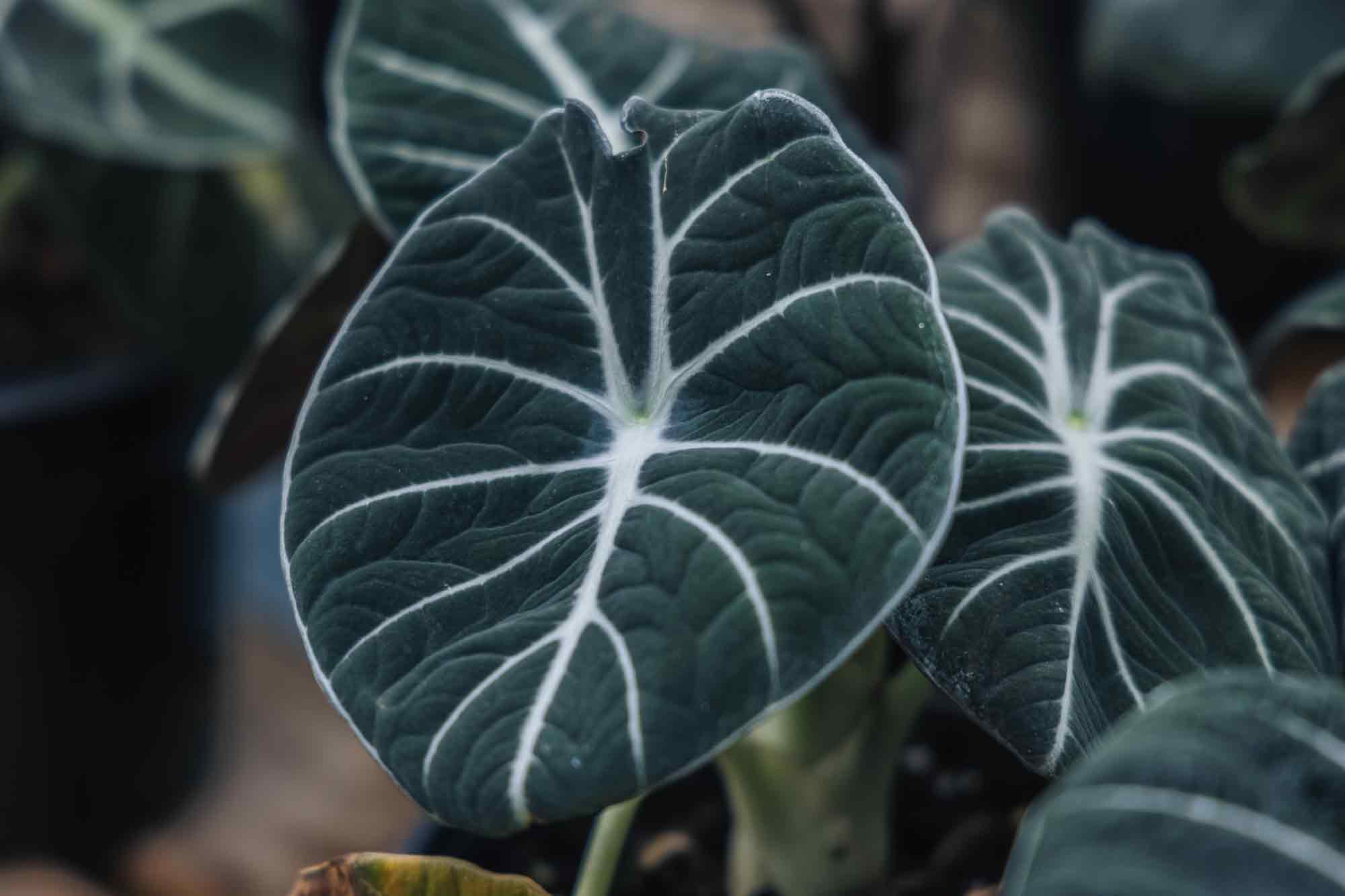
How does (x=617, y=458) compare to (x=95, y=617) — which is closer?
(x=617, y=458)

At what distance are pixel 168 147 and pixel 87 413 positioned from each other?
0.46 metres

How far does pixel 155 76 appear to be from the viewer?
4.16 ft

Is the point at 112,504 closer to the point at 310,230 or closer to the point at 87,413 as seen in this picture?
the point at 87,413

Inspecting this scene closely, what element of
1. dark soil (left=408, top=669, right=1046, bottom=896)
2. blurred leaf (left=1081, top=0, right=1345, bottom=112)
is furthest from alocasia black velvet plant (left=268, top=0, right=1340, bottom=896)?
blurred leaf (left=1081, top=0, right=1345, bottom=112)

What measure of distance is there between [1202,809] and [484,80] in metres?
0.65

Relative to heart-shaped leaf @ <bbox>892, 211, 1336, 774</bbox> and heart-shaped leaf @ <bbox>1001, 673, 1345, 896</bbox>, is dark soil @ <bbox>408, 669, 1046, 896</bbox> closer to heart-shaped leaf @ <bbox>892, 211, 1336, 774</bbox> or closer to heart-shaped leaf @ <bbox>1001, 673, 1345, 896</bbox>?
heart-shaped leaf @ <bbox>892, 211, 1336, 774</bbox>

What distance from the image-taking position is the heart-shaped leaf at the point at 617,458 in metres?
0.45

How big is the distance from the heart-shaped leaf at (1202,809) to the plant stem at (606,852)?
0.25m

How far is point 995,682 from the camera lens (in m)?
0.52

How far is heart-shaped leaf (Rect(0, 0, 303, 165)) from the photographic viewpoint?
1160 mm

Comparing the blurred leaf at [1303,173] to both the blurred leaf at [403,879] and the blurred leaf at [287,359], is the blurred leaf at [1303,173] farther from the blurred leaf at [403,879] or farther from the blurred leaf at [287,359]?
the blurred leaf at [403,879]

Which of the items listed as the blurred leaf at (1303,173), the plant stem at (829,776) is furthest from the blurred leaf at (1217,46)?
the plant stem at (829,776)

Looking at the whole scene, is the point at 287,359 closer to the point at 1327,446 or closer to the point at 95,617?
the point at 1327,446

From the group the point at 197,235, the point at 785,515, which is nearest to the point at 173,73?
the point at 197,235
